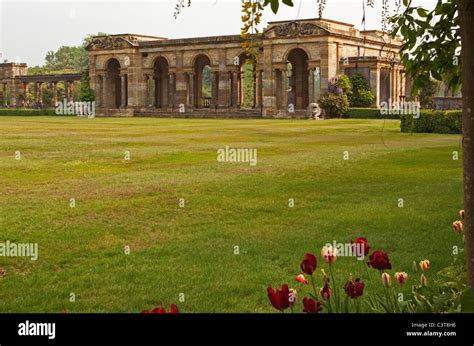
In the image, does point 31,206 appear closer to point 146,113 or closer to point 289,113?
point 289,113

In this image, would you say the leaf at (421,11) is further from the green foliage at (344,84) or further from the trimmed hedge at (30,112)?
the trimmed hedge at (30,112)

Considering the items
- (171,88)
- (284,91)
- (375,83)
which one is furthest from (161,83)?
(375,83)

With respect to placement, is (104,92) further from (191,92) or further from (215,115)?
(215,115)

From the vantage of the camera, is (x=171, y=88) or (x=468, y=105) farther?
(x=171, y=88)

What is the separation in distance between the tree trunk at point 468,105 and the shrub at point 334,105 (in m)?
56.8

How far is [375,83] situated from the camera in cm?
6425

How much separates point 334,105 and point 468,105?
5708cm

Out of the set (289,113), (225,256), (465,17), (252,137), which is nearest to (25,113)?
(289,113)

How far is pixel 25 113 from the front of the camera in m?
80.2

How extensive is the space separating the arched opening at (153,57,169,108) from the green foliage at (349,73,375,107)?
27.1m

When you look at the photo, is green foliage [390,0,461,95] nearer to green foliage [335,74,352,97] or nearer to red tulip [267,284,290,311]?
red tulip [267,284,290,311]

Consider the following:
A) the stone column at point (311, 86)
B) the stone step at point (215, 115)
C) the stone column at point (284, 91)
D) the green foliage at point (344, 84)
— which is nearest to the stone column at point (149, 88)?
the stone step at point (215, 115)

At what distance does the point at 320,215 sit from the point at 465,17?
946cm

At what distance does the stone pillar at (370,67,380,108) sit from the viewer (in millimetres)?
64188
